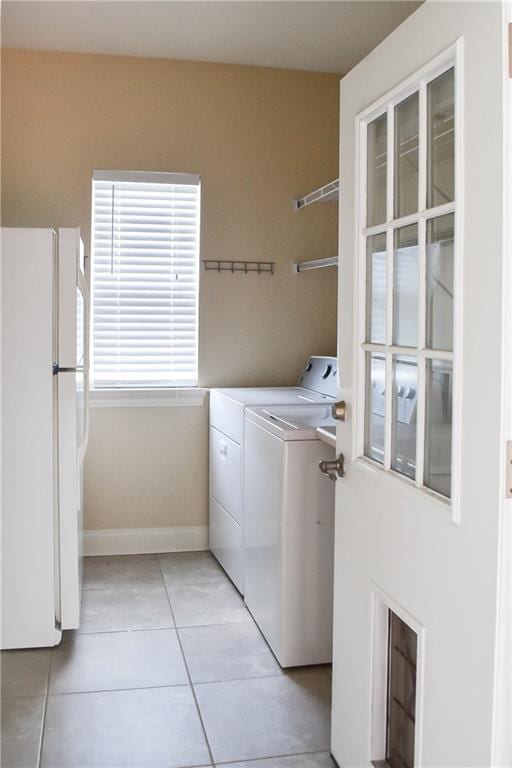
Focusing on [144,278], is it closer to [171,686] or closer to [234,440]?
[234,440]

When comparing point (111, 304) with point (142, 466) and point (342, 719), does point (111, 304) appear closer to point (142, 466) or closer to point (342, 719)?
point (142, 466)

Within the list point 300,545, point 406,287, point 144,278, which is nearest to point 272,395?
point 144,278

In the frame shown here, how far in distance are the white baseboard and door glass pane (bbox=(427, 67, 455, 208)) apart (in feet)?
9.94

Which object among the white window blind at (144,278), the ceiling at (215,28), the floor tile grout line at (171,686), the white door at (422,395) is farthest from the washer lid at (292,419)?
the ceiling at (215,28)

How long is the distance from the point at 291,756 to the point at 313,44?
316 centimetres

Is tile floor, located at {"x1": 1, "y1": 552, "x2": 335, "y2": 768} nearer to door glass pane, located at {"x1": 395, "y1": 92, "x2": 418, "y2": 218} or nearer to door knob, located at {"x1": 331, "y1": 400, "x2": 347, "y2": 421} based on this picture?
door knob, located at {"x1": 331, "y1": 400, "x2": 347, "y2": 421}

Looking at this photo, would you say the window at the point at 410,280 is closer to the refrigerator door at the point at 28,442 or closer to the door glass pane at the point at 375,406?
the door glass pane at the point at 375,406

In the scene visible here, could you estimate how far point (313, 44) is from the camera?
12.6ft

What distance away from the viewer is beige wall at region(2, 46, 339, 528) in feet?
13.2

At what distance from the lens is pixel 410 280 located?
1743 millimetres

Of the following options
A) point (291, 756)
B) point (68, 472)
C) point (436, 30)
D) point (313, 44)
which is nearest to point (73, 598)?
point (68, 472)

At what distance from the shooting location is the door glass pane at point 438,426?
157 cm

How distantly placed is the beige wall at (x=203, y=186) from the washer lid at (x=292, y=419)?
102cm

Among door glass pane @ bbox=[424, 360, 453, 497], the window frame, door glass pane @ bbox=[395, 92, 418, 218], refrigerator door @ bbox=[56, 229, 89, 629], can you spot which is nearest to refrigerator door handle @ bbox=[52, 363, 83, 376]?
refrigerator door @ bbox=[56, 229, 89, 629]
